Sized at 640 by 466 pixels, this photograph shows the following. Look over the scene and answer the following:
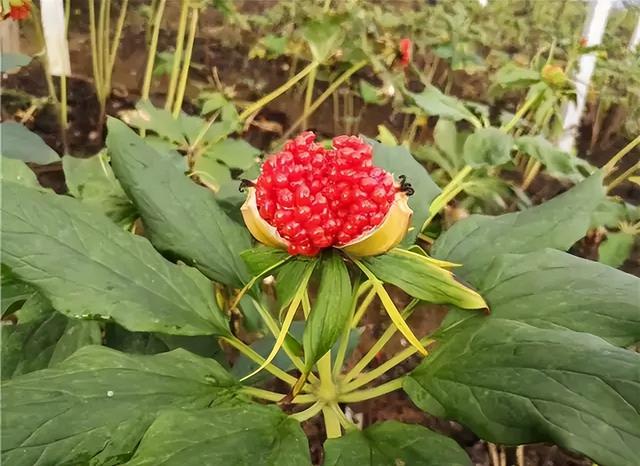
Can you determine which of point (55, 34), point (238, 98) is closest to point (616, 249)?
point (238, 98)

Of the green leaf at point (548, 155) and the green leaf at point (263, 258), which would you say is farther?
the green leaf at point (548, 155)

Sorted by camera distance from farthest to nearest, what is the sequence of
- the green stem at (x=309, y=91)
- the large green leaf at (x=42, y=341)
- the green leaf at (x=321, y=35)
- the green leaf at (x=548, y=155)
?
1. the green stem at (x=309, y=91)
2. the green leaf at (x=321, y=35)
3. the green leaf at (x=548, y=155)
4. the large green leaf at (x=42, y=341)

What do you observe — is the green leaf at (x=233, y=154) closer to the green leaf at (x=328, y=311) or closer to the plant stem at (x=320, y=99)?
the plant stem at (x=320, y=99)

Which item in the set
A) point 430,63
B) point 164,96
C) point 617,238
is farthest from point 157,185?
point 430,63

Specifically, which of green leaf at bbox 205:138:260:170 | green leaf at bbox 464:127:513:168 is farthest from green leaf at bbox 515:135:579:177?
green leaf at bbox 205:138:260:170

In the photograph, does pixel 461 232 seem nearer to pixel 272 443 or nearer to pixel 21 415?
pixel 272 443

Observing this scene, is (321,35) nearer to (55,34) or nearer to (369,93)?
(369,93)

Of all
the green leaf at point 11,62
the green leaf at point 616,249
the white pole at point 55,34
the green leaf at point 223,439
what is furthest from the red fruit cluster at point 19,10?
the green leaf at point 616,249
